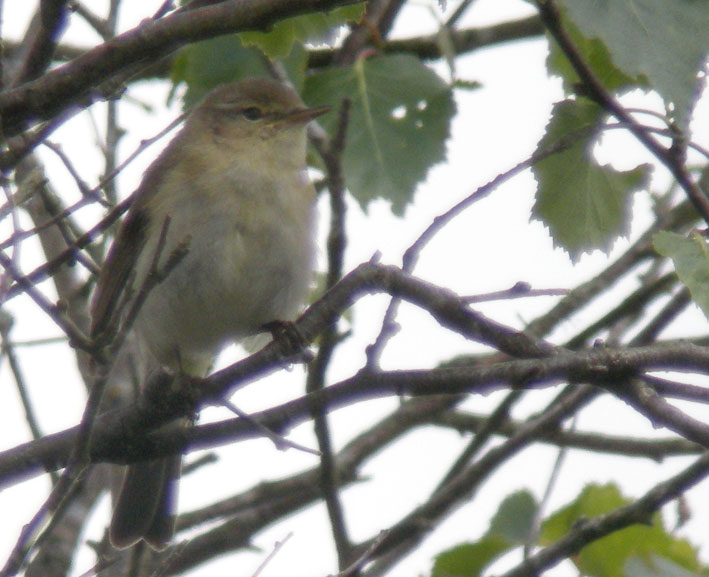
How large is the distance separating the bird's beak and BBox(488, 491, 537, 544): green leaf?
5.16ft

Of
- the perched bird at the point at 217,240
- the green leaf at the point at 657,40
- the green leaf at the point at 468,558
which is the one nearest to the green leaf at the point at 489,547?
the green leaf at the point at 468,558

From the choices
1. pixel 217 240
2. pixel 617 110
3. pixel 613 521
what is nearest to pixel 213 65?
pixel 217 240

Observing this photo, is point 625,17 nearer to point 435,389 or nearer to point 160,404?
point 435,389

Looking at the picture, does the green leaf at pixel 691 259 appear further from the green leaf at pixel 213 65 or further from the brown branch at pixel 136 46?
the green leaf at pixel 213 65

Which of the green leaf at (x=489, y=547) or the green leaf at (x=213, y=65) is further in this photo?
the green leaf at (x=213, y=65)

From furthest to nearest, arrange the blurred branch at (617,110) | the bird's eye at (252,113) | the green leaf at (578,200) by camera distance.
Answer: the bird's eye at (252,113)
the green leaf at (578,200)
the blurred branch at (617,110)

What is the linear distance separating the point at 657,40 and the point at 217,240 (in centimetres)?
223

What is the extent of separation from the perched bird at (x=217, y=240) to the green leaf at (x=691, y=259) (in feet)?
6.39

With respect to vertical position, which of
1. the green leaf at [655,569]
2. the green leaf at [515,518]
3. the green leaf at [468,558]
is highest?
the green leaf at [515,518]

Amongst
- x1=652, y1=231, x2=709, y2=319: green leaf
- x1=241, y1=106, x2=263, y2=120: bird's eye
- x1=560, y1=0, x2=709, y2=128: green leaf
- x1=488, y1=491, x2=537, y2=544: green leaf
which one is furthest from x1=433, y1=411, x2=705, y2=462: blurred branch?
x1=560, y1=0, x2=709, y2=128: green leaf

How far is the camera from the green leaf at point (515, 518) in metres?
3.58

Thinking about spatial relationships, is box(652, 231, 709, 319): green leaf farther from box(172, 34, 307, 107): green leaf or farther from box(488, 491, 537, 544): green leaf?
box(172, 34, 307, 107): green leaf

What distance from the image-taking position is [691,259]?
2227 millimetres

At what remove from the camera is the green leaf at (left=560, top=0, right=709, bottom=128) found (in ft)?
6.70
